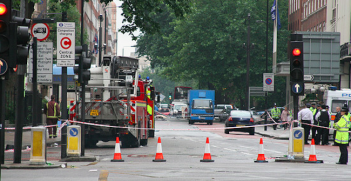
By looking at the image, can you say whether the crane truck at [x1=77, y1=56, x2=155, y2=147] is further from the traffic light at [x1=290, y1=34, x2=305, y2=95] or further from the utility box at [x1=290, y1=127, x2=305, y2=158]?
the traffic light at [x1=290, y1=34, x2=305, y2=95]

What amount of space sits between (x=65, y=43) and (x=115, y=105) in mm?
5299

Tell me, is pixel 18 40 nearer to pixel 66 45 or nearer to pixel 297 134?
pixel 66 45

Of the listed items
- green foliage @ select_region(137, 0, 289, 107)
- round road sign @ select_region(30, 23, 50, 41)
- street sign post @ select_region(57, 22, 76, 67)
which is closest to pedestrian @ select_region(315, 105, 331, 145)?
round road sign @ select_region(30, 23, 50, 41)

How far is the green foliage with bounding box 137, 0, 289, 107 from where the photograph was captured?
61.3 meters

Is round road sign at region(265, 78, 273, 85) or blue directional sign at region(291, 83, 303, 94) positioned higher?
round road sign at region(265, 78, 273, 85)

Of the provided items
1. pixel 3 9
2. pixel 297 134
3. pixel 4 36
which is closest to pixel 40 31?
pixel 297 134

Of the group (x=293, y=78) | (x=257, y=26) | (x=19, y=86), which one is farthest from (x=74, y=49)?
(x=257, y=26)

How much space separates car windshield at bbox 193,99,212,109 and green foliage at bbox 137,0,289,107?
646 centimetres

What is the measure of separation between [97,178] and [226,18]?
5081 cm

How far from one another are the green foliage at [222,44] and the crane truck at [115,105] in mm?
36980

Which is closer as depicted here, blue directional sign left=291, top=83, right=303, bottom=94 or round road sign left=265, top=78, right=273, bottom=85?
blue directional sign left=291, top=83, right=303, bottom=94

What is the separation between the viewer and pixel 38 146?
14.6 m

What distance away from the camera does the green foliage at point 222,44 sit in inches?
2413

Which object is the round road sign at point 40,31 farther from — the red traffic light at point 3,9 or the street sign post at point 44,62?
the red traffic light at point 3,9
